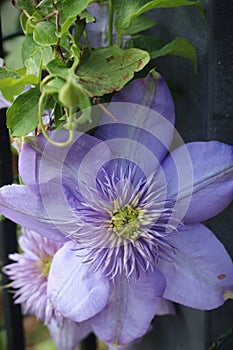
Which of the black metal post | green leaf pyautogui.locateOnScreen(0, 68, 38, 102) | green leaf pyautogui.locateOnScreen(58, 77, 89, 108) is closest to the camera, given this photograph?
green leaf pyautogui.locateOnScreen(58, 77, 89, 108)

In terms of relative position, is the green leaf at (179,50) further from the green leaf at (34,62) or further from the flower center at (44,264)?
the flower center at (44,264)

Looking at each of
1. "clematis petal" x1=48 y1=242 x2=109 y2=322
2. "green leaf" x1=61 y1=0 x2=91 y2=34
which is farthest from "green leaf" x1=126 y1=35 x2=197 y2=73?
"clematis petal" x1=48 y1=242 x2=109 y2=322

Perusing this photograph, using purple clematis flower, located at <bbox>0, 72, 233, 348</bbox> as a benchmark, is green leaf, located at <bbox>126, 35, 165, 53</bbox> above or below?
above

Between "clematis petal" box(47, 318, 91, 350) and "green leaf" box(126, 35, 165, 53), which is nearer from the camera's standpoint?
"green leaf" box(126, 35, 165, 53)

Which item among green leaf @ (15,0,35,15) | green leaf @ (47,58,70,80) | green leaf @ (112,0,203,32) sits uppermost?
green leaf @ (15,0,35,15)

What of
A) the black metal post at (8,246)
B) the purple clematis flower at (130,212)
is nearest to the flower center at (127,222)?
the purple clematis flower at (130,212)

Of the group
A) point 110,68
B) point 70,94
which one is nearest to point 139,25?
point 110,68

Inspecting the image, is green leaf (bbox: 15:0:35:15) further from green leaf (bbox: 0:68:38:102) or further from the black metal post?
the black metal post
